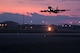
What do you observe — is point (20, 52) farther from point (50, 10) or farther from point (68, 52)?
point (50, 10)

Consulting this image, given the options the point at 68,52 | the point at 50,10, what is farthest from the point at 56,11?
the point at 68,52

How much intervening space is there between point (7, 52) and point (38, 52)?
3.10 meters

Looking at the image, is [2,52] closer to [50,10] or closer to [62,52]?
[62,52]

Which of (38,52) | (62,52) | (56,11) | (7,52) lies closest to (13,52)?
(7,52)

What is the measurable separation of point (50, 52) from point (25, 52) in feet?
8.30

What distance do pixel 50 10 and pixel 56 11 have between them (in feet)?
6.59

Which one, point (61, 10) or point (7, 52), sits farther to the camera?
point (61, 10)

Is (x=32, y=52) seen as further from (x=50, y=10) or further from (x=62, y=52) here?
(x=50, y=10)

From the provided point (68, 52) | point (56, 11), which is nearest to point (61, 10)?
point (56, 11)

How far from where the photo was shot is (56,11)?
95.0 m

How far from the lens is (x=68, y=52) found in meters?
31.6

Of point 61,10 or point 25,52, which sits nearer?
point 25,52

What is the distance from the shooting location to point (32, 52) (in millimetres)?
31781

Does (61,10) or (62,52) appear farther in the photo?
(61,10)
